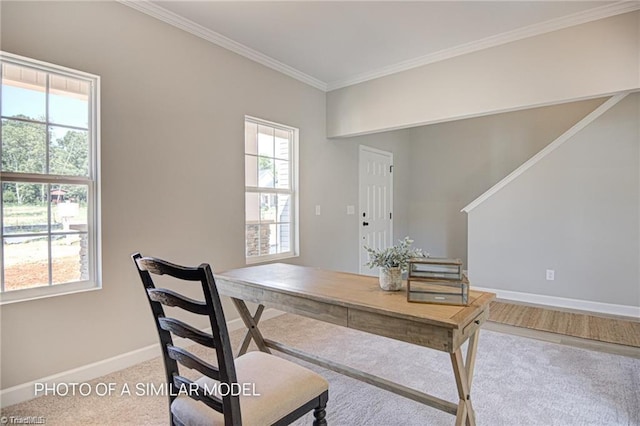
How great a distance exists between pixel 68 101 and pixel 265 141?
5.73 feet

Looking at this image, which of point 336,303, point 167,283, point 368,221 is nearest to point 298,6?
point 336,303

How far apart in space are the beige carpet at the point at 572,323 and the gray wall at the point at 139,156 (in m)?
2.92

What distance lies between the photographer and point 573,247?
4.04 meters

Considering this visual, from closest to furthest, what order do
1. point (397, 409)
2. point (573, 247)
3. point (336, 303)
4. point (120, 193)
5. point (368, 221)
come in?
point (336, 303) → point (397, 409) → point (120, 193) → point (573, 247) → point (368, 221)

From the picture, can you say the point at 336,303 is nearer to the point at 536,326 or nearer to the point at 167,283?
the point at 167,283

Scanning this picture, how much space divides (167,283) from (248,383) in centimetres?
171

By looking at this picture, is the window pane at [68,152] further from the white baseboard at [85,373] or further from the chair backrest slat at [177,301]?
the chair backrest slat at [177,301]

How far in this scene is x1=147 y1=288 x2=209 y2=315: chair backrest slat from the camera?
41.5 inches

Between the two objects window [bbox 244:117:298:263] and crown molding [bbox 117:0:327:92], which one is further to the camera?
window [bbox 244:117:298:263]

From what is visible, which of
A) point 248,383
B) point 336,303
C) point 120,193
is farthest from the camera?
point 120,193

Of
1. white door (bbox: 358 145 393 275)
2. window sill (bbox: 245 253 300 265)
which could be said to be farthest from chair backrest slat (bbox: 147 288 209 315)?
white door (bbox: 358 145 393 275)

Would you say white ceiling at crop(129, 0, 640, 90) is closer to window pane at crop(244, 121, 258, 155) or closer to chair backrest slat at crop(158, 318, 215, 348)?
window pane at crop(244, 121, 258, 155)

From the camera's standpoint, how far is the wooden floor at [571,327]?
295cm

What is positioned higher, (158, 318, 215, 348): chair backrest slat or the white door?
the white door
